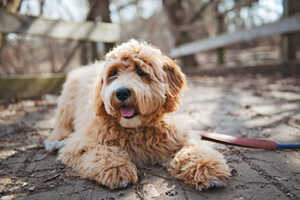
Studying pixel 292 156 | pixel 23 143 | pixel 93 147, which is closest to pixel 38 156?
pixel 23 143

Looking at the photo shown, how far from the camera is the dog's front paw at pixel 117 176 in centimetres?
210

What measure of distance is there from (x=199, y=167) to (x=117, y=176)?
764 mm

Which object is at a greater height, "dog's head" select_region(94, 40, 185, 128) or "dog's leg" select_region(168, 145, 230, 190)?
"dog's head" select_region(94, 40, 185, 128)

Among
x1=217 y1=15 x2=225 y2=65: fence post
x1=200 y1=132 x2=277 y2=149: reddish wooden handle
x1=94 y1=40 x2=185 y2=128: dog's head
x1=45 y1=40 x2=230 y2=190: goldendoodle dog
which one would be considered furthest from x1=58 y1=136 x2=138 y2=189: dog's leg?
x1=217 y1=15 x2=225 y2=65: fence post

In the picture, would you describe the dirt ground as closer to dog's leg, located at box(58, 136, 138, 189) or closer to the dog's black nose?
dog's leg, located at box(58, 136, 138, 189)

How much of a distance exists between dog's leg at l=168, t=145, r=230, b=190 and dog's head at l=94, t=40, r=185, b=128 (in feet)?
1.80

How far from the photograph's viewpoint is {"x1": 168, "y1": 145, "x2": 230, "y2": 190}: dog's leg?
204 centimetres

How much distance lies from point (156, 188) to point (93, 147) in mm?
896

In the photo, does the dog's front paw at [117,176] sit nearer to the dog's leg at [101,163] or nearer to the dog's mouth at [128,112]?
the dog's leg at [101,163]

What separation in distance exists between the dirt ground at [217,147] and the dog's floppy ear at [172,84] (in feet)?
2.37

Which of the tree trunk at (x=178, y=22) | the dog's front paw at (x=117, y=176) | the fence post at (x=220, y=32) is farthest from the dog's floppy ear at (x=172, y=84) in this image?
the tree trunk at (x=178, y=22)

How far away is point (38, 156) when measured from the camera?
3.00 m

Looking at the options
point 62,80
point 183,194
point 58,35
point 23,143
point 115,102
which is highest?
point 58,35

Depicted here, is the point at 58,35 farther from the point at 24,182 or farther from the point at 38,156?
the point at 24,182
